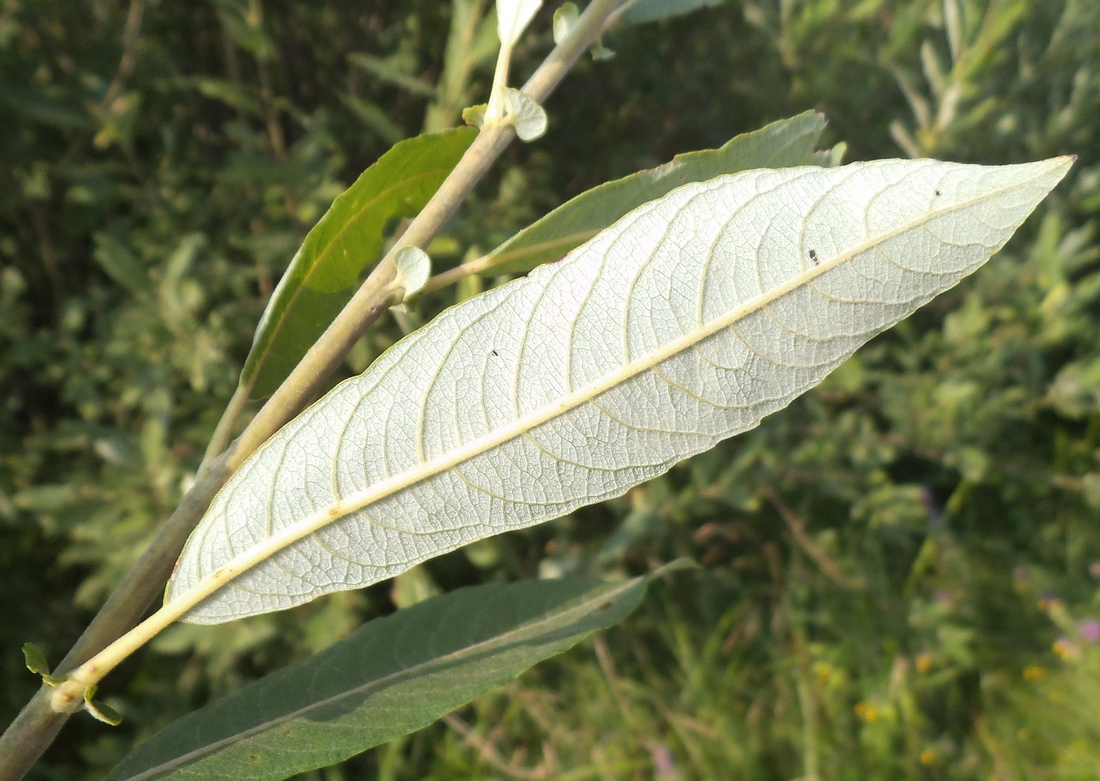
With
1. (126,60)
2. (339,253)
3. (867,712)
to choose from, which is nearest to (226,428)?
(339,253)

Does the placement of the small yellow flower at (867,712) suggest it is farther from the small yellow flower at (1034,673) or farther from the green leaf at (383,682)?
the green leaf at (383,682)

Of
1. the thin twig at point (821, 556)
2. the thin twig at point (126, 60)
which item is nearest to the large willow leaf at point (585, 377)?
the thin twig at point (126, 60)

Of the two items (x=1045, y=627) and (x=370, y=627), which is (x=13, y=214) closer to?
(x=370, y=627)

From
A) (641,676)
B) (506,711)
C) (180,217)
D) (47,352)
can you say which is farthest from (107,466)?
(641,676)

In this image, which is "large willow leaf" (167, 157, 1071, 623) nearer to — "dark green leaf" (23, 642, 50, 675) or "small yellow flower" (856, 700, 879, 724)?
"dark green leaf" (23, 642, 50, 675)

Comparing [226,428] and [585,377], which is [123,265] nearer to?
[226,428]

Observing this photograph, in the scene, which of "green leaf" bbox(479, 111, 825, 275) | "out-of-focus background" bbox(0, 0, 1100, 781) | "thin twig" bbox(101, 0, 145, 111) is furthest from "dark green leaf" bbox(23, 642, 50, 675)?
"thin twig" bbox(101, 0, 145, 111)
